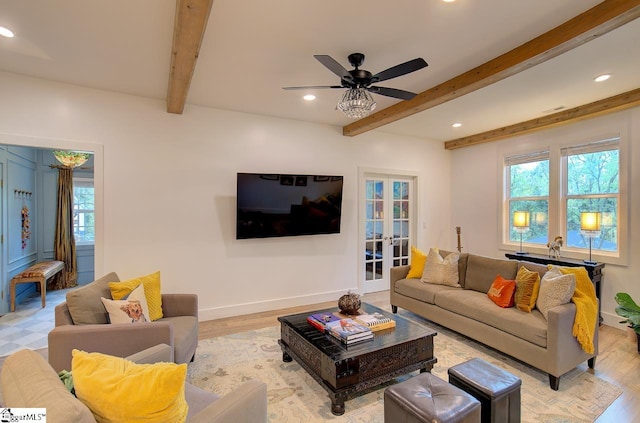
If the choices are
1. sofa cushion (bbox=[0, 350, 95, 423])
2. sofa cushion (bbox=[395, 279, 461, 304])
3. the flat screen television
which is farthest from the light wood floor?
sofa cushion (bbox=[0, 350, 95, 423])

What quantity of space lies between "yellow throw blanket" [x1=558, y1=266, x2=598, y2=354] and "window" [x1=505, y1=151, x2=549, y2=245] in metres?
2.21

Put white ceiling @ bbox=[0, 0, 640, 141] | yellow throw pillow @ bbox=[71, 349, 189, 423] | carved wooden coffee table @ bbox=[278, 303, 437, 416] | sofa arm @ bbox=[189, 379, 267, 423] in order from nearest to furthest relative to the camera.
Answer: yellow throw pillow @ bbox=[71, 349, 189, 423] < sofa arm @ bbox=[189, 379, 267, 423] < white ceiling @ bbox=[0, 0, 640, 141] < carved wooden coffee table @ bbox=[278, 303, 437, 416]

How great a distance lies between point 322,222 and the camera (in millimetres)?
4719

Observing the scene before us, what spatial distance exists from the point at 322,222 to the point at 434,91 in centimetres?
233

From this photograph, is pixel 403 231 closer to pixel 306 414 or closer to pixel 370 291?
pixel 370 291

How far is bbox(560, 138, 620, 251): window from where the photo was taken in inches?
157

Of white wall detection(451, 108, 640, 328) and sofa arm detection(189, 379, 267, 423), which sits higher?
white wall detection(451, 108, 640, 328)

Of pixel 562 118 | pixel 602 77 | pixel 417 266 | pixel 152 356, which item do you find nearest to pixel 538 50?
pixel 602 77

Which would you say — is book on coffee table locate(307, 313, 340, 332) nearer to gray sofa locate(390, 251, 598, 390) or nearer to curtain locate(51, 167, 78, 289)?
gray sofa locate(390, 251, 598, 390)

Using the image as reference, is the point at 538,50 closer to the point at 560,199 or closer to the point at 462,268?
the point at 462,268

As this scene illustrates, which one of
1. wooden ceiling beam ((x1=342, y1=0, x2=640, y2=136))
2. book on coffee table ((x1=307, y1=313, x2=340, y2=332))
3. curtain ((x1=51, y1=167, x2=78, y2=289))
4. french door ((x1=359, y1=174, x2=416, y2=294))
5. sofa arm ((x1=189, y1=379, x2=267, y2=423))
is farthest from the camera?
curtain ((x1=51, y1=167, x2=78, y2=289))

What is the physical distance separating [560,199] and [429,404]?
4.23 m

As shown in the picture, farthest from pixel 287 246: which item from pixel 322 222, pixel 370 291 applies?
pixel 370 291

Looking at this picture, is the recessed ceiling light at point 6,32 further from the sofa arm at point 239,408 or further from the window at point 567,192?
the window at point 567,192
